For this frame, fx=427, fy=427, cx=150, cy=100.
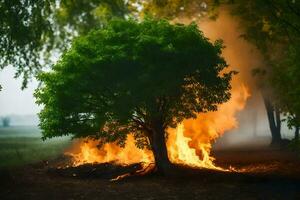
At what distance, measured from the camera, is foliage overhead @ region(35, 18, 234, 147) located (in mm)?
17688

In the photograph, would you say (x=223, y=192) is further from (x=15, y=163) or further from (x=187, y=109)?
(x=15, y=163)

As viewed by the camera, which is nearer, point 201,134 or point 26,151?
point 201,134

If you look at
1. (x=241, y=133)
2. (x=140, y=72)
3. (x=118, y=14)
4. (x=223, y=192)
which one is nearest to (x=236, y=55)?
(x=118, y=14)

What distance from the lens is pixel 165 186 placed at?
17125 millimetres

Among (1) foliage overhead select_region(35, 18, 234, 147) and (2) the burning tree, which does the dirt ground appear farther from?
(1) foliage overhead select_region(35, 18, 234, 147)

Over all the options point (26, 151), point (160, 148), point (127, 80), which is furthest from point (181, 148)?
point (26, 151)

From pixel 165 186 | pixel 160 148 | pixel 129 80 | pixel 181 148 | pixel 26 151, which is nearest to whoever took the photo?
pixel 165 186

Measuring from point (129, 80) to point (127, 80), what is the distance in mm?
98

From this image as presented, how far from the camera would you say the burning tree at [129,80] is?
1770cm

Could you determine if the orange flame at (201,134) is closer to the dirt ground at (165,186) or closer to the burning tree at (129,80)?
the dirt ground at (165,186)

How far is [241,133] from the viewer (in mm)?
67000

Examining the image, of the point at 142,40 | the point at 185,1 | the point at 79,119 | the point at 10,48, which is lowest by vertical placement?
the point at 79,119

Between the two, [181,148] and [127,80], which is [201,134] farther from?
[127,80]

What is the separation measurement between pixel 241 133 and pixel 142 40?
171 ft
